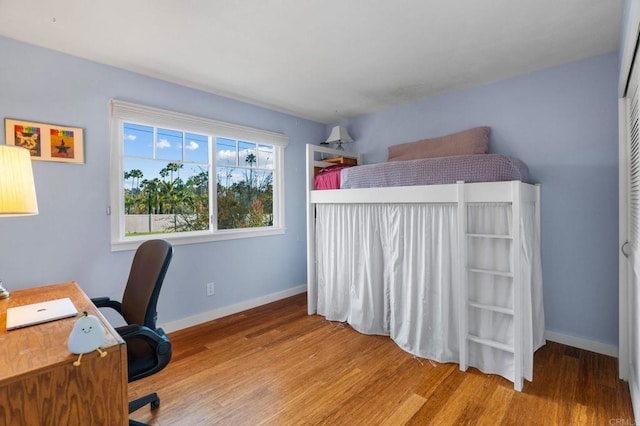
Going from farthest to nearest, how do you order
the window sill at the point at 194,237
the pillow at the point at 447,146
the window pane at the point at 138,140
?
the pillow at the point at 447,146 → the window pane at the point at 138,140 → the window sill at the point at 194,237

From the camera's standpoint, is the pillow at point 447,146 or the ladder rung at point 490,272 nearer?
the ladder rung at point 490,272

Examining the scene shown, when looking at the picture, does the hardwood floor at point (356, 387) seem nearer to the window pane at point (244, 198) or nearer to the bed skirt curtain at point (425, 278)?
the bed skirt curtain at point (425, 278)

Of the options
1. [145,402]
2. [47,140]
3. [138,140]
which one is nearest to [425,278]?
[145,402]

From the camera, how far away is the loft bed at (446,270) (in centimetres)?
214

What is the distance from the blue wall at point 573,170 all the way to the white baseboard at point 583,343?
0.11ft

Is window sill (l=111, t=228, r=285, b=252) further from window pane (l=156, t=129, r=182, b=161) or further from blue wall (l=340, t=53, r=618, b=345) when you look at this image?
blue wall (l=340, t=53, r=618, b=345)

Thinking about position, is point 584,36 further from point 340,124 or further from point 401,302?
point 340,124

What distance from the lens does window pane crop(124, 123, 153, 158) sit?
2758 millimetres

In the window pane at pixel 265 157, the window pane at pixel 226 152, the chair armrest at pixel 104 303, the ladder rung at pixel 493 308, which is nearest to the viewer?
the chair armrest at pixel 104 303

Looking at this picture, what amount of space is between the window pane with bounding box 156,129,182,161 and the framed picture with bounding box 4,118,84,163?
63cm

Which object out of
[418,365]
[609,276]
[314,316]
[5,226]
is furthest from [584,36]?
[5,226]

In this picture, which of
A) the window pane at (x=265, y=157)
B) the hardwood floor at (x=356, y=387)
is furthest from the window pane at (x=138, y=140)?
the hardwood floor at (x=356, y=387)

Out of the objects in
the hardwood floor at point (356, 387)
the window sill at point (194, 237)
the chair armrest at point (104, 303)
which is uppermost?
the window sill at point (194, 237)

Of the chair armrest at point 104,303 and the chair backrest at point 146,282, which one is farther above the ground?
the chair backrest at point 146,282
